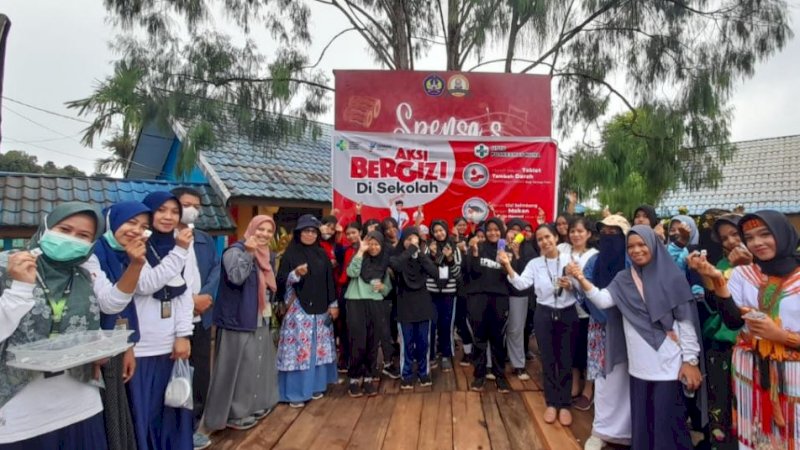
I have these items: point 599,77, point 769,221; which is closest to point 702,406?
point 769,221

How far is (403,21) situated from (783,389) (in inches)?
185

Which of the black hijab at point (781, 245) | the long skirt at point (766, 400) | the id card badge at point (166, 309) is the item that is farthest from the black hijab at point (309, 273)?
the black hijab at point (781, 245)

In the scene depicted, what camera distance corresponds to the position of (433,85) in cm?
488

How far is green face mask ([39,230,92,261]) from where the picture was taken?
158 cm

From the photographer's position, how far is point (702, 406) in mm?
2365

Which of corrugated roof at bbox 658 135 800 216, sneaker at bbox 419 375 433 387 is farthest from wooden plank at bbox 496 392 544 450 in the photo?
corrugated roof at bbox 658 135 800 216

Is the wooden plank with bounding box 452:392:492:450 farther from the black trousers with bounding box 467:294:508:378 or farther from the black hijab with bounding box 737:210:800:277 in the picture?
the black hijab with bounding box 737:210:800:277

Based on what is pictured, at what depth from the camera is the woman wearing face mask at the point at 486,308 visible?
3.63m

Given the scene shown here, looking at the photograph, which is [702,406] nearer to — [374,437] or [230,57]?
[374,437]

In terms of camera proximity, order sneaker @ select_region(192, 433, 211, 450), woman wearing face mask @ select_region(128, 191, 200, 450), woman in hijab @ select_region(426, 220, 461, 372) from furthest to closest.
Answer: woman in hijab @ select_region(426, 220, 461, 372) → sneaker @ select_region(192, 433, 211, 450) → woman wearing face mask @ select_region(128, 191, 200, 450)

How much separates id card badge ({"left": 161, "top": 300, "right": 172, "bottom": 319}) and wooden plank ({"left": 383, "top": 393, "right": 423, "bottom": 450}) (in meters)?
1.58

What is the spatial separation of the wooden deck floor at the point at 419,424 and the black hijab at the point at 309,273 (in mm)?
815

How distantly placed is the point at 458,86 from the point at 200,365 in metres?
3.87

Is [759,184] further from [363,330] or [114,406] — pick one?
[114,406]
